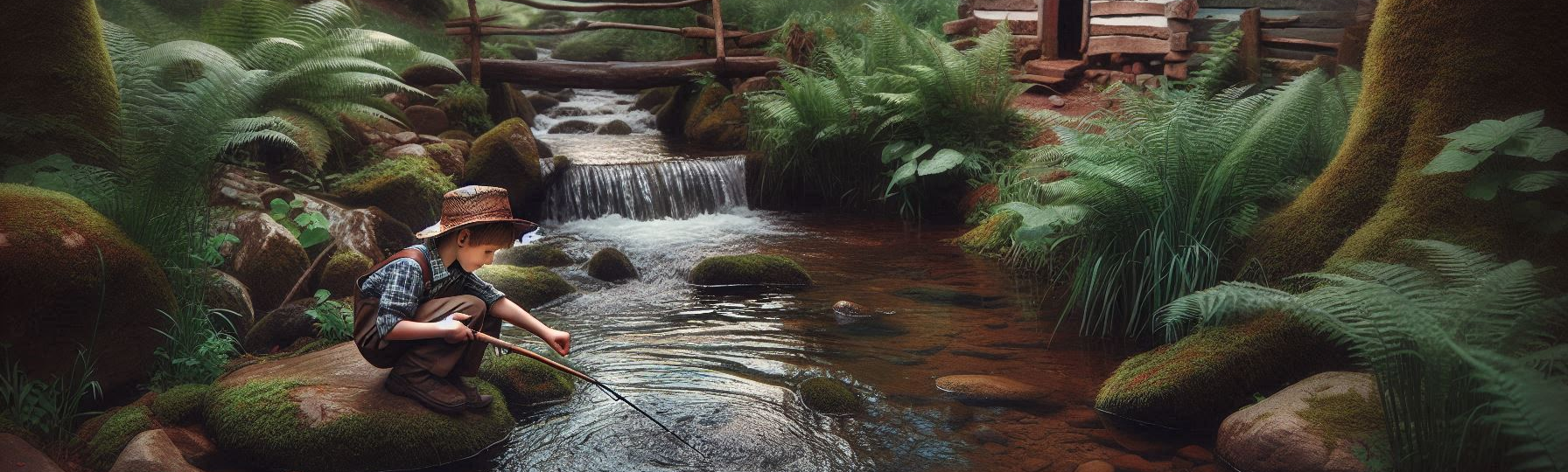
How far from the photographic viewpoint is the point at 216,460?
13.0 feet

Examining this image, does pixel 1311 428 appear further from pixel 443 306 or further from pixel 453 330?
pixel 443 306

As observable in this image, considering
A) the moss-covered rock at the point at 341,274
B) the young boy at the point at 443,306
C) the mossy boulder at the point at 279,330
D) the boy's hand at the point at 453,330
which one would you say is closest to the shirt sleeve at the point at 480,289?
the young boy at the point at 443,306

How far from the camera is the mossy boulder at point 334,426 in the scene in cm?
388

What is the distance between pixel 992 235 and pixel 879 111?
7.04 feet

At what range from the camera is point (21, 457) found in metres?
3.45

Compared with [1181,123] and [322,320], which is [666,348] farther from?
[1181,123]

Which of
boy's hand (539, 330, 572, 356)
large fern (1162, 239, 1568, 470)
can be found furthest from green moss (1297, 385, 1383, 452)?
boy's hand (539, 330, 572, 356)

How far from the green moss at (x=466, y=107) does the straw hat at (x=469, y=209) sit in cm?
796

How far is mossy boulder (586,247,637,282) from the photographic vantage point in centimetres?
772

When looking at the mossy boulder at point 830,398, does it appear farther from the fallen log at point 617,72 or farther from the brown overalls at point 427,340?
the fallen log at point 617,72

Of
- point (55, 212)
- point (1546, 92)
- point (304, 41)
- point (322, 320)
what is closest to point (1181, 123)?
point (1546, 92)

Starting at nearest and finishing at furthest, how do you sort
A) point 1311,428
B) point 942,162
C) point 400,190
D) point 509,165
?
point 1311,428 < point 400,190 < point 942,162 < point 509,165

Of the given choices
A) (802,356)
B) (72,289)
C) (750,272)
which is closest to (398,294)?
(72,289)

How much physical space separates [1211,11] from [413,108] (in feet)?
28.2
